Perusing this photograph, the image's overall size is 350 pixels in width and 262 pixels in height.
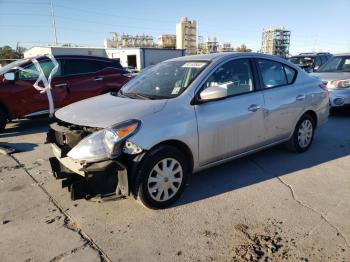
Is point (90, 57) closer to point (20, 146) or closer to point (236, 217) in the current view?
point (20, 146)

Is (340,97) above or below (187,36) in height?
below

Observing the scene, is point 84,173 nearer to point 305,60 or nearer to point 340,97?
point 340,97

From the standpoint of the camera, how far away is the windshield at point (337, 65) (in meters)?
9.05

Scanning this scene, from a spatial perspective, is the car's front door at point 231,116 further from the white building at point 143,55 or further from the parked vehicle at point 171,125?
the white building at point 143,55

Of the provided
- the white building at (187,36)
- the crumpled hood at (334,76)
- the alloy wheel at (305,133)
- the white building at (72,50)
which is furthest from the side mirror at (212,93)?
the white building at (187,36)

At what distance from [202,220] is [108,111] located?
1.54 meters

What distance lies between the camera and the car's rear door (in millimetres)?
4637

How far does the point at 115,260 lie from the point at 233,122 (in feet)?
7.09

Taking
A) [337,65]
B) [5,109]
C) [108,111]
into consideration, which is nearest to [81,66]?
[5,109]

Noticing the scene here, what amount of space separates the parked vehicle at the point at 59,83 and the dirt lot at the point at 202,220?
2.64m

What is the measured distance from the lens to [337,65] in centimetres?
928

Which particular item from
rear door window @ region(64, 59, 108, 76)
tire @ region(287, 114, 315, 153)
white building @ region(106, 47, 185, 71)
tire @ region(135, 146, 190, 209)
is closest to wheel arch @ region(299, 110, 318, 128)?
tire @ region(287, 114, 315, 153)

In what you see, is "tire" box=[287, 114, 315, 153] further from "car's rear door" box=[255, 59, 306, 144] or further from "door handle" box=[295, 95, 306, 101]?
"door handle" box=[295, 95, 306, 101]

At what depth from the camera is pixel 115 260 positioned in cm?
277
